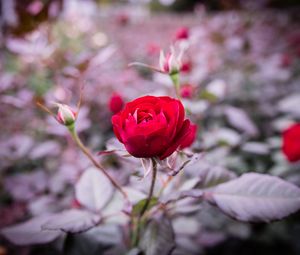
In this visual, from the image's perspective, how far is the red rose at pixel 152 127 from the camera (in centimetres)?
43

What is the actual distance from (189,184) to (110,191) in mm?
212

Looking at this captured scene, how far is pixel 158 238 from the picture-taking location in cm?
62

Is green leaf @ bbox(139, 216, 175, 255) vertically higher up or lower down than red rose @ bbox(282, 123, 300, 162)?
lower down

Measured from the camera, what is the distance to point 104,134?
69.2 inches

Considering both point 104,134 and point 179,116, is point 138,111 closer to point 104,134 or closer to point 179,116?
point 179,116

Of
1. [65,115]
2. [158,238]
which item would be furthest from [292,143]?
[65,115]

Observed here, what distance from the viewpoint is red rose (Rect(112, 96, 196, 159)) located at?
1.42 feet

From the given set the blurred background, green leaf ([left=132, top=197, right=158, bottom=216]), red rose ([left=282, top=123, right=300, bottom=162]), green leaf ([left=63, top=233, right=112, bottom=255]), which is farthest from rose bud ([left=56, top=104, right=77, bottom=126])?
red rose ([left=282, top=123, right=300, bottom=162])

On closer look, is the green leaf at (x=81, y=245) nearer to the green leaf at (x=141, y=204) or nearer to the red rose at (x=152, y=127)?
the green leaf at (x=141, y=204)

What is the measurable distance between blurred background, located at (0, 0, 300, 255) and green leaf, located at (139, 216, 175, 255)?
26cm

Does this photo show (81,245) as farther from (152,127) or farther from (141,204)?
(152,127)

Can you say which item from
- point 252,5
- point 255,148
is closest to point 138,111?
point 255,148

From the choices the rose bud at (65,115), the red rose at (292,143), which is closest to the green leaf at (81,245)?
the rose bud at (65,115)

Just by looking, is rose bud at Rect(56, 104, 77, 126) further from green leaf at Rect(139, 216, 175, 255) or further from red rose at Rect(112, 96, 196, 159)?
green leaf at Rect(139, 216, 175, 255)
